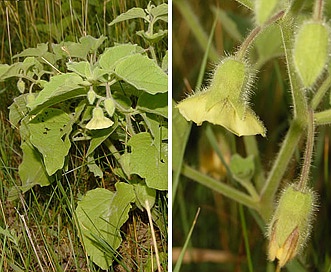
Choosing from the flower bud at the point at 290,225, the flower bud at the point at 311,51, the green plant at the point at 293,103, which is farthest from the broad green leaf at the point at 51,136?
the flower bud at the point at 311,51

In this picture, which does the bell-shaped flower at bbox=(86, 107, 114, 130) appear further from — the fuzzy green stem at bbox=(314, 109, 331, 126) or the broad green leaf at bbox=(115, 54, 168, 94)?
the fuzzy green stem at bbox=(314, 109, 331, 126)

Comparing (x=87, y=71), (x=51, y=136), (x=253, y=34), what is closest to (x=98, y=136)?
(x=51, y=136)

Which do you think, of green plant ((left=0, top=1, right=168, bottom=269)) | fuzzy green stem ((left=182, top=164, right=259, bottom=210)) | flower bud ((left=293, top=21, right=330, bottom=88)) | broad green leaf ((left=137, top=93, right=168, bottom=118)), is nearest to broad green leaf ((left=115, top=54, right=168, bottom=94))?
green plant ((left=0, top=1, right=168, bottom=269))

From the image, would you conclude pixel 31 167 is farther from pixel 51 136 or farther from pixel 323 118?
pixel 323 118

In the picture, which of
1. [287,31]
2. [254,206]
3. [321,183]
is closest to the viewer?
[287,31]

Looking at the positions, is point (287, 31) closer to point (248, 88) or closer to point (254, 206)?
point (248, 88)

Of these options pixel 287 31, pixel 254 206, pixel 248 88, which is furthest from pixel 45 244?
pixel 287 31
